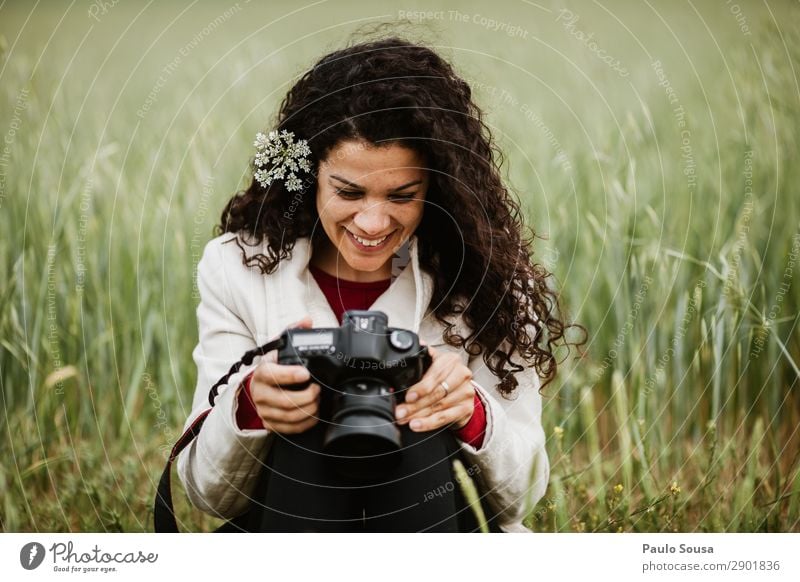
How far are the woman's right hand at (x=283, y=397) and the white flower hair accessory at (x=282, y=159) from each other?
11.0 inches

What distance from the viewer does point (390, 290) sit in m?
1.25

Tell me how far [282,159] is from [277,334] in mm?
265

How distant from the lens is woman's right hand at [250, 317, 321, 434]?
104 cm

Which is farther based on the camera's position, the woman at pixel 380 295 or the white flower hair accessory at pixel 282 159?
the white flower hair accessory at pixel 282 159

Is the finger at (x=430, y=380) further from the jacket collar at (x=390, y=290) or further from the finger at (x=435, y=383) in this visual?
the jacket collar at (x=390, y=290)

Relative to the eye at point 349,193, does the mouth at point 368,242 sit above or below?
below

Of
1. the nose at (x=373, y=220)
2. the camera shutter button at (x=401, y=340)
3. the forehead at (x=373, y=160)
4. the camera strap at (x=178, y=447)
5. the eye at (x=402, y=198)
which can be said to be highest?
the forehead at (x=373, y=160)

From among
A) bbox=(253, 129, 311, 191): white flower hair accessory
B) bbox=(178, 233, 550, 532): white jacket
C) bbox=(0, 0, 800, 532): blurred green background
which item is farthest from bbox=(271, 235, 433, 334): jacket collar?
bbox=(0, 0, 800, 532): blurred green background

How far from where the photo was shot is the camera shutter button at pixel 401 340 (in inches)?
40.6

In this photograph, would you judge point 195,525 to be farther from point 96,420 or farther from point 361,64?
point 361,64

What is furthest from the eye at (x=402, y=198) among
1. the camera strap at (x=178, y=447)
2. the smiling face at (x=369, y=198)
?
the camera strap at (x=178, y=447)

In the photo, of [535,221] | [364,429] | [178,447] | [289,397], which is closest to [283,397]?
[289,397]

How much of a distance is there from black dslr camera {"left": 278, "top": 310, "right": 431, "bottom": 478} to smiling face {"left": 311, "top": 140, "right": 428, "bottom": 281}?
176 mm

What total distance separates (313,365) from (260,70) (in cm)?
76
